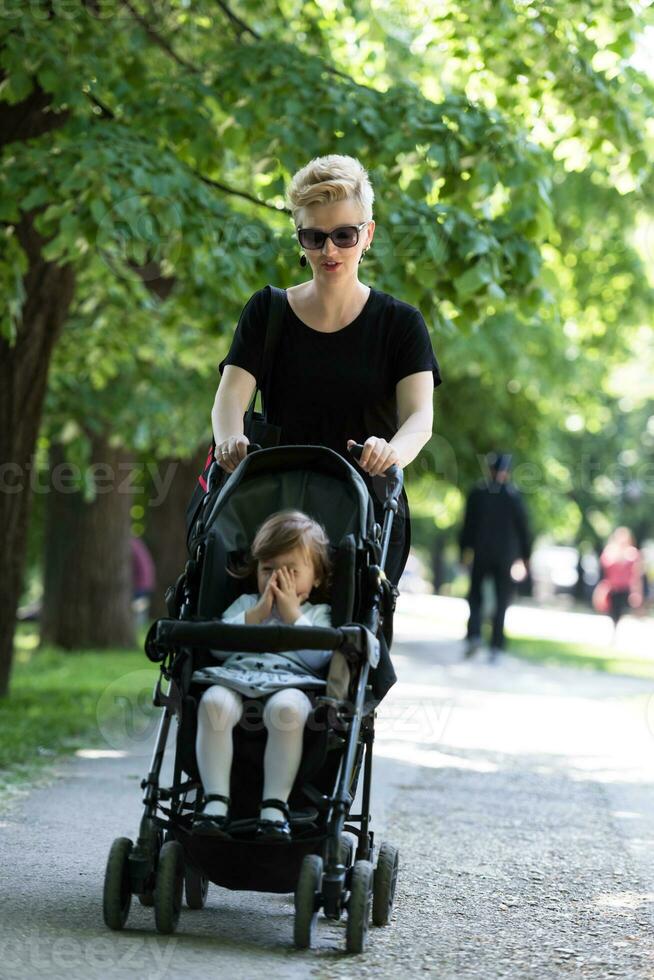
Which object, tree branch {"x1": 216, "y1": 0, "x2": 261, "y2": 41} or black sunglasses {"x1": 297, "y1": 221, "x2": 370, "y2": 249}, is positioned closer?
black sunglasses {"x1": 297, "y1": 221, "x2": 370, "y2": 249}

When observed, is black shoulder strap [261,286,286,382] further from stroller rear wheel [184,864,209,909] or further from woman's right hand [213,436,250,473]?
stroller rear wheel [184,864,209,909]

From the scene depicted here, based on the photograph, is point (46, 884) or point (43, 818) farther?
point (43, 818)

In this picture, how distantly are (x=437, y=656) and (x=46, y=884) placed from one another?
14142 mm

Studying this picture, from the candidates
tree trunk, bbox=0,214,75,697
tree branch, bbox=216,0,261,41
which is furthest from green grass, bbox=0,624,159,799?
tree branch, bbox=216,0,261,41

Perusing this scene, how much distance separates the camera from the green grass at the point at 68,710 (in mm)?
8929

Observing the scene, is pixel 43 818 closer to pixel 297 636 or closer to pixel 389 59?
pixel 297 636

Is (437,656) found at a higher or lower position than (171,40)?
lower

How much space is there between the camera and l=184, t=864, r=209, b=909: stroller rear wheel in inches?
203

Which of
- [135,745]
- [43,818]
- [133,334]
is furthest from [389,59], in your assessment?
[43,818]

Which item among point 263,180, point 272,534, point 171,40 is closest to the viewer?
point 272,534

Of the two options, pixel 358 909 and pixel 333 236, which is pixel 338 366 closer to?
pixel 333 236

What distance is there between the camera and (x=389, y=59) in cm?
1454

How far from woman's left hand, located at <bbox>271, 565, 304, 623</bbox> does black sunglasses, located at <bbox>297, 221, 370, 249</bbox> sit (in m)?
1.13

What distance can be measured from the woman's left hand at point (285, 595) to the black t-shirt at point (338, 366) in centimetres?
73
